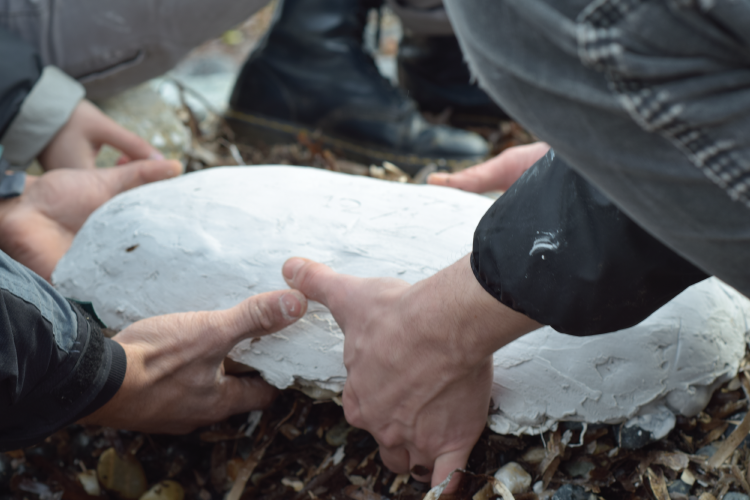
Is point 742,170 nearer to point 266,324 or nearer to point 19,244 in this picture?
point 266,324

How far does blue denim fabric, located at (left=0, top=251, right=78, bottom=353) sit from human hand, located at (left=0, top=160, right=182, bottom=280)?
0.58 meters

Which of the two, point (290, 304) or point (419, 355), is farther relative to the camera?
point (290, 304)

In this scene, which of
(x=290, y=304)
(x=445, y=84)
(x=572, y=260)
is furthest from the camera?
(x=445, y=84)

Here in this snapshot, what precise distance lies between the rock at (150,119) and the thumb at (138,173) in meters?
0.51

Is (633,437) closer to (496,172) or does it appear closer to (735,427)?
(735,427)

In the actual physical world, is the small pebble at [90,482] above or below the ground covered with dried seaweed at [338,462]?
below

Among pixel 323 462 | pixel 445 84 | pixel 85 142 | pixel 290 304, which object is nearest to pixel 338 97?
pixel 445 84

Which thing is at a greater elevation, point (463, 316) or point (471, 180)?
point (463, 316)

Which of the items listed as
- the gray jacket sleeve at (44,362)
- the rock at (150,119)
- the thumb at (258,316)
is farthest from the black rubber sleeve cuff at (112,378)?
the rock at (150,119)

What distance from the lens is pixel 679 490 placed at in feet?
3.38

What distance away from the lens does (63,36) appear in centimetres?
193

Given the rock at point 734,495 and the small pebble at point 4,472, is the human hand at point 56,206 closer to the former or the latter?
the small pebble at point 4,472

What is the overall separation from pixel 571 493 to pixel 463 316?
447 millimetres

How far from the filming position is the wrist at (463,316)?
813 millimetres
